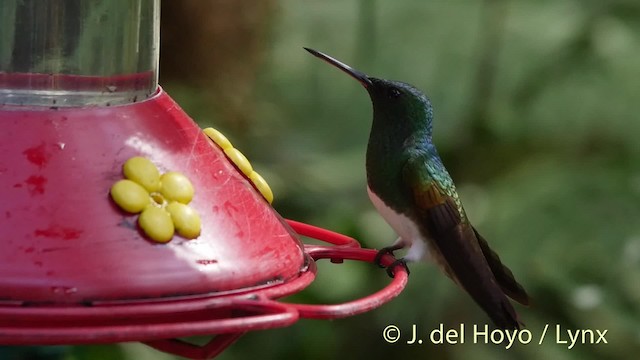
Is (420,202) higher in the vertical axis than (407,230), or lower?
higher

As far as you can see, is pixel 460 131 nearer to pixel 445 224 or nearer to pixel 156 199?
pixel 445 224

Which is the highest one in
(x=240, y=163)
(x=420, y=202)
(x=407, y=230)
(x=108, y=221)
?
(x=108, y=221)

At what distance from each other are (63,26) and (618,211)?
3.51m

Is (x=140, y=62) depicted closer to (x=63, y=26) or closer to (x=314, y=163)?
(x=63, y=26)

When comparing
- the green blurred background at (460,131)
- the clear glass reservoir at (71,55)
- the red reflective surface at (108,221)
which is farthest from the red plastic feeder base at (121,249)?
the green blurred background at (460,131)

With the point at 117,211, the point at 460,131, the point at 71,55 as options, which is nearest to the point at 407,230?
the point at 71,55

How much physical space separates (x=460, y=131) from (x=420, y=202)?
91.2 inches

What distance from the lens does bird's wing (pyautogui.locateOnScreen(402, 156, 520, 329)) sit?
10.9 ft

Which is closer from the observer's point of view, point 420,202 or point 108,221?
point 108,221

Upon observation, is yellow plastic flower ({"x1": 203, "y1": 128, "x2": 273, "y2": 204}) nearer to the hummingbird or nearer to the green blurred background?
the hummingbird

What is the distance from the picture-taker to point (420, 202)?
3.37m

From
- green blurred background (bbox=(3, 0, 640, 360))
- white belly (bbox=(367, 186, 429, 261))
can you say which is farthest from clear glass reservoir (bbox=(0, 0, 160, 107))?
green blurred background (bbox=(3, 0, 640, 360))

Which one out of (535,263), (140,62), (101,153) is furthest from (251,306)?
(535,263)

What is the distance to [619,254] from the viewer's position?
5.46m
